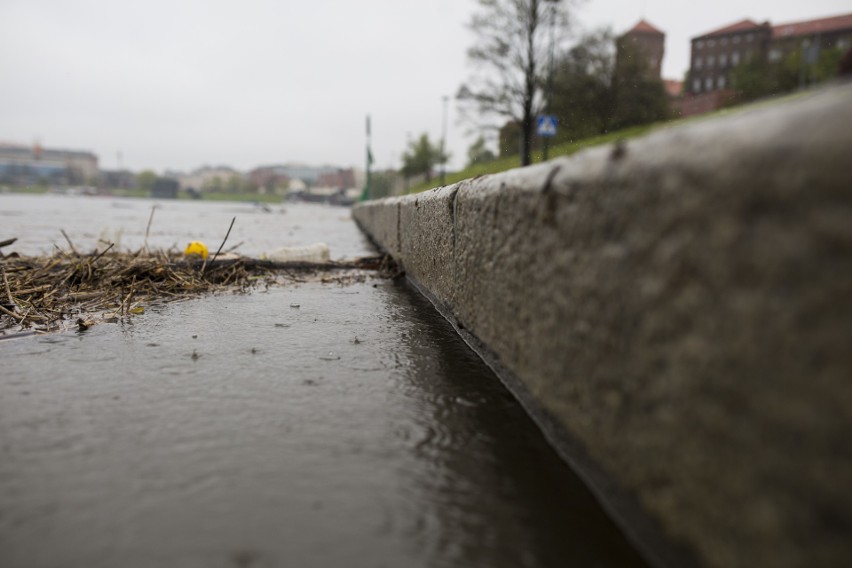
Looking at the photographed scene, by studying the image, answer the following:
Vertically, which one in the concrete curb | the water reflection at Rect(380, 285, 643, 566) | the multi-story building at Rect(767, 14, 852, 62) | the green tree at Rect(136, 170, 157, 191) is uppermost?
the multi-story building at Rect(767, 14, 852, 62)

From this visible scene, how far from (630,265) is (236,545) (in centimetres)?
124

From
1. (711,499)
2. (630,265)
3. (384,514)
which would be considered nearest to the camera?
(711,499)

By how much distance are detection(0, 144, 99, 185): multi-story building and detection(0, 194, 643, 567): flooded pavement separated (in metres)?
185

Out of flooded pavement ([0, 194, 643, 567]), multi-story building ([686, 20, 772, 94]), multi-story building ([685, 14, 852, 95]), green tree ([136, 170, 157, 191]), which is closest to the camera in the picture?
flooded pavement ([0, 194, 643, 567])

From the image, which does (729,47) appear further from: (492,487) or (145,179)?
(145,179)

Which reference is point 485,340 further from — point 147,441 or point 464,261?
point 147,441

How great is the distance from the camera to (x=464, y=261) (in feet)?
11.2

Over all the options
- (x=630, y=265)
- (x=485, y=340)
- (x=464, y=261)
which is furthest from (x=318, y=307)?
(x=630, y=265)

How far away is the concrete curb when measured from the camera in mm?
950

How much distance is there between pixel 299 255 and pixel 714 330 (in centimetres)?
672

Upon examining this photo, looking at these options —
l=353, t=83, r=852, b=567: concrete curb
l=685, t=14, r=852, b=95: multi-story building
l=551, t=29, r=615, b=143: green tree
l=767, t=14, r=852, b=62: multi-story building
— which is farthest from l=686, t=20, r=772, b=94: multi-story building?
l=353, t=83, r=852, b=567: concrete curb

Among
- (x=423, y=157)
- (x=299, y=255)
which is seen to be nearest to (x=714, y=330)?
(x=299, y=255)

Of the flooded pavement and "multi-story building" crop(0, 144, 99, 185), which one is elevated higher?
"multi-story building" crop(0, 144, 99, 185)

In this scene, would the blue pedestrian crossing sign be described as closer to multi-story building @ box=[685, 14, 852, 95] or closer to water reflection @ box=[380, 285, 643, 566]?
water reflection @ box=[380, 285, 643, 566]
